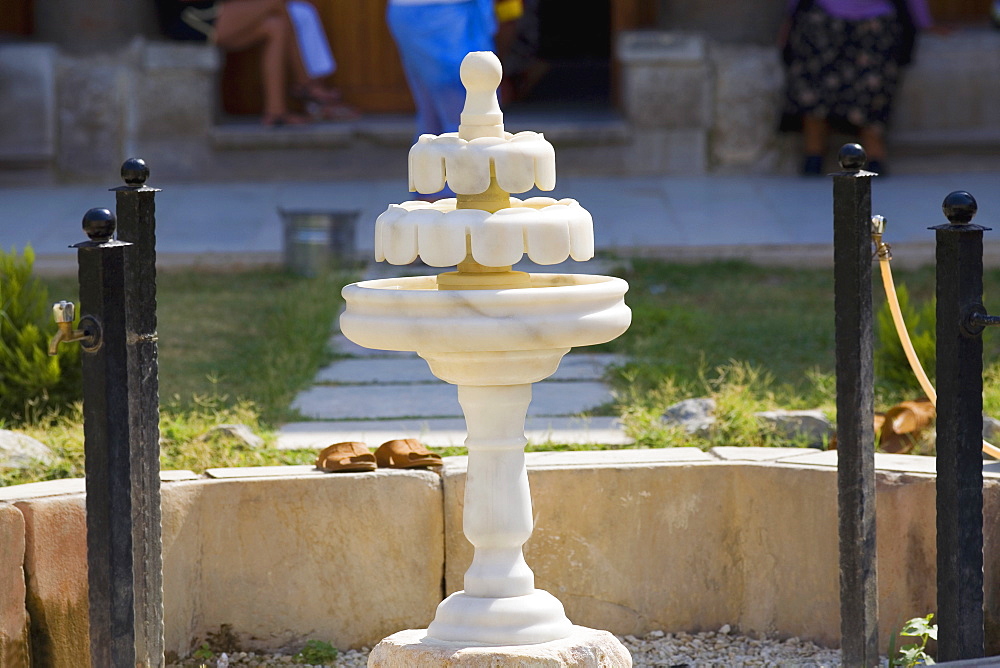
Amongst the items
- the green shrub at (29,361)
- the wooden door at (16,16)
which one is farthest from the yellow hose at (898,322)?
the wooden door at (16,16)

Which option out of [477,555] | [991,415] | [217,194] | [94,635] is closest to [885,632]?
[991,415]

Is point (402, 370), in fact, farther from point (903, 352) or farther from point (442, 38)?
point (442, 38)

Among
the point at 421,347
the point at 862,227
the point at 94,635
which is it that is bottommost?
the point at 94,635

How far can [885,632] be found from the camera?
3598 millimetres

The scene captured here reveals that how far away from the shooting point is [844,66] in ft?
29.2

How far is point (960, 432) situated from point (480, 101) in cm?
108

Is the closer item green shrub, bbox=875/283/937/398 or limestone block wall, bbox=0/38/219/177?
green shrub, bbox=875/283/937/398

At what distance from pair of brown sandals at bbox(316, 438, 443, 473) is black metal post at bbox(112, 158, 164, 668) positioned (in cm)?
65

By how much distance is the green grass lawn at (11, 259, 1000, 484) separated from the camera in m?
4.13

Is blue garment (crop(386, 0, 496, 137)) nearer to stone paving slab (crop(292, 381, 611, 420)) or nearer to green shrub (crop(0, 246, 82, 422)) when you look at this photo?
stone paving slab (crop(292, 381, 611, 420))

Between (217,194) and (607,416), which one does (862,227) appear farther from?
(217,194)

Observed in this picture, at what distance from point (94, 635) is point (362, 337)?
2.25ft

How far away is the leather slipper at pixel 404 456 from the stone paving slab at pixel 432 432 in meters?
0.33

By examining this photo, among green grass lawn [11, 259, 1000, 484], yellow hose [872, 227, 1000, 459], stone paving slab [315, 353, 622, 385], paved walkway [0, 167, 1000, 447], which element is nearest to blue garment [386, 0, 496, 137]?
paved walkway [0, 167, 1000, 447]
